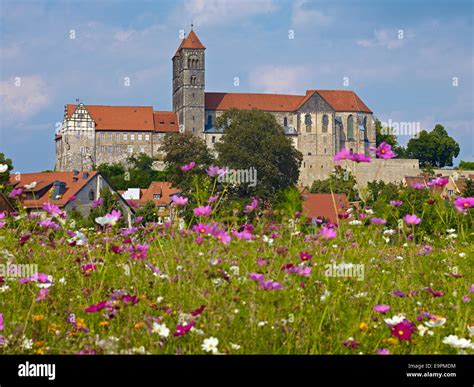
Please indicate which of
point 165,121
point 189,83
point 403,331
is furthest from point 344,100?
point 403,331

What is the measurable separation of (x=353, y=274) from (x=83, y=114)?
97.1m

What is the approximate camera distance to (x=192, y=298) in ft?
14.2

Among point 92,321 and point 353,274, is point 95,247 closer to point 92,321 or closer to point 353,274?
point 92,321

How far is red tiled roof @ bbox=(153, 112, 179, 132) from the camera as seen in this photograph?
101062 mm

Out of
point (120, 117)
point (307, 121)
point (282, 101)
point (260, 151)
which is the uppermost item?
point (282, 101)

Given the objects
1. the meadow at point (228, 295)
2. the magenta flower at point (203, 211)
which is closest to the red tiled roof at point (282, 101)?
the meadow at point (228, 295)

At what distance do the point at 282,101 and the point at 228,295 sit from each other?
338 ft

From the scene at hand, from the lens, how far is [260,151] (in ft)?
172

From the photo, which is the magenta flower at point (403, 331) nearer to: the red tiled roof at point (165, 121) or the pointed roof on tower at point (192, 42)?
the red tiled roof at point (165, 121)

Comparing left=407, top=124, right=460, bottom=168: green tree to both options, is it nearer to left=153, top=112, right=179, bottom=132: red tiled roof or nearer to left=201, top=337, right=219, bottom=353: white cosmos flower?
left=153, top=112, right=179, bottom=132: red tiled roof

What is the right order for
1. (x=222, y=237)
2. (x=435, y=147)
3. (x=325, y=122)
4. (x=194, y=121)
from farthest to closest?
(x=435, y=147) → (x=325, y=122) → (x=194, y=121) → (x=222, y=237)

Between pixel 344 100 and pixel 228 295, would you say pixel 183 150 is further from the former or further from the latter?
pixel 344 100

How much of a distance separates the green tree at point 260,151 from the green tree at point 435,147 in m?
57.5
